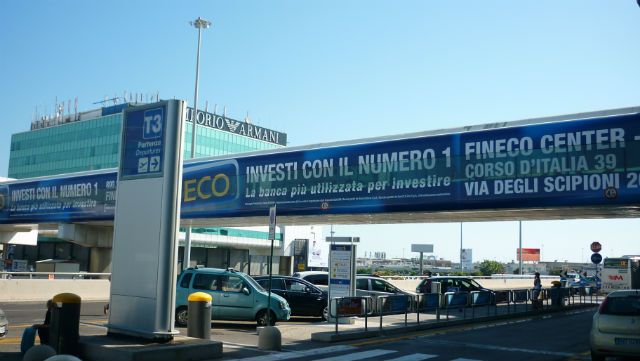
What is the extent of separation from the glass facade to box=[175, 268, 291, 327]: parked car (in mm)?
77752

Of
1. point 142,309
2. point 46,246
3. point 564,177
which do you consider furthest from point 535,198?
point 46,246

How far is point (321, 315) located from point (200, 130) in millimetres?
85821

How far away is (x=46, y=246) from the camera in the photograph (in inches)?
3265

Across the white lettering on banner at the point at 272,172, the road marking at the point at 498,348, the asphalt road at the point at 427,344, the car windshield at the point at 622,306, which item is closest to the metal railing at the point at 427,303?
the asphalt road at the point at 427,344

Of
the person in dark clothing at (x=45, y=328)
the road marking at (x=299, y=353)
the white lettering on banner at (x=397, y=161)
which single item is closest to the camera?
the person in dark clothing at (x=45, y=328)

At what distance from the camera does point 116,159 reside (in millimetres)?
100500

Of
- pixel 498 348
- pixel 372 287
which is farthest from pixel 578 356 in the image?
pixel 372 287

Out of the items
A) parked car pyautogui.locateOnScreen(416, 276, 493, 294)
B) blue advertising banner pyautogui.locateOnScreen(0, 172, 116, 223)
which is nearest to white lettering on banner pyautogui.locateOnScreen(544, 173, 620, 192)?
parked car pyautogui.locateOnScreen(416, 276, 493, 294)

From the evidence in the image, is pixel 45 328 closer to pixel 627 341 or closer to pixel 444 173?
pixel 627 341

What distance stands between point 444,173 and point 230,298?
35.5ft

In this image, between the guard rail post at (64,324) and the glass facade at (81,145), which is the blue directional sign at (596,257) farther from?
the glass facade at (81,145)

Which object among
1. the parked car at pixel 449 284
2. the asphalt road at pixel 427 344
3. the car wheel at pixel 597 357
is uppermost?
the parked car at pixel 449 284

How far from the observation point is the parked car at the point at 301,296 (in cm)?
2100

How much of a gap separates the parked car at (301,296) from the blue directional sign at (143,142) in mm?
8519
